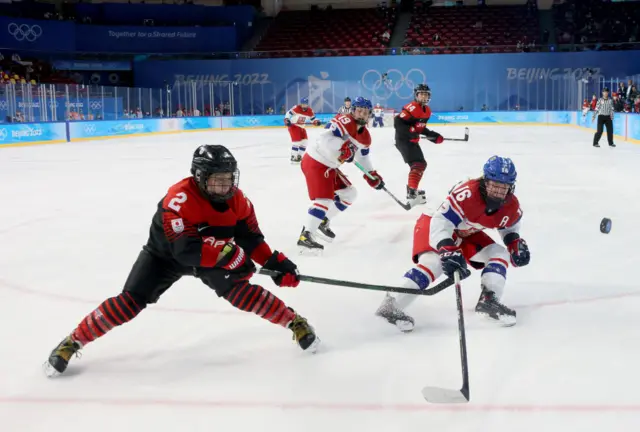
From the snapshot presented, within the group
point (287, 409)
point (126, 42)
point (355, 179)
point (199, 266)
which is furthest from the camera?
point (126, 42)

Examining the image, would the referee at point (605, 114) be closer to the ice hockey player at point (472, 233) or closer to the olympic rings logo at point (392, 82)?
the ice hockey player at point (472, 233)

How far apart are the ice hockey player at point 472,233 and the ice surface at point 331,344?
102mm

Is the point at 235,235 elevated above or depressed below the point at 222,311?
above

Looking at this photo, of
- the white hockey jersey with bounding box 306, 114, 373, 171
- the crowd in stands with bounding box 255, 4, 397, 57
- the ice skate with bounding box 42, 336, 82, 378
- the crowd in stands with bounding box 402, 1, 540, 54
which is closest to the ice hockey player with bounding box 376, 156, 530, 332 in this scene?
the ice skate with bounding box 42, 336, 82, 378

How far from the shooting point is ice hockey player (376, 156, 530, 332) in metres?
3.12

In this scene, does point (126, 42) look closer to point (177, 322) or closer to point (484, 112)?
point (484, 112)

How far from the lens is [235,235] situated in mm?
2914

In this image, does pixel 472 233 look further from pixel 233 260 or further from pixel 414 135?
pixel 414 135

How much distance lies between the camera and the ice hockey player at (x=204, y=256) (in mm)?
2568

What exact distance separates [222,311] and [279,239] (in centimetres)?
198

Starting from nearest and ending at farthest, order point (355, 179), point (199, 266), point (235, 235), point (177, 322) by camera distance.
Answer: point (199, 266) → point (235, 235) → point (177, 322) → point (355, 179)

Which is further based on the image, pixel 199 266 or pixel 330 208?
pixel 330 208

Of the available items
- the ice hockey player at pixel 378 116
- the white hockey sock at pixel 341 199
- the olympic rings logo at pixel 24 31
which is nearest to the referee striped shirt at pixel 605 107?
Answer: the white hockey sock at pixel 341 199

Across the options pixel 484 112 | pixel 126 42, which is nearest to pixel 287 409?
pixel 484 112
